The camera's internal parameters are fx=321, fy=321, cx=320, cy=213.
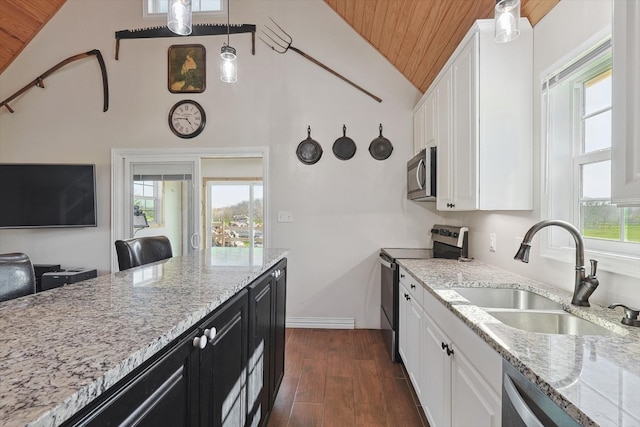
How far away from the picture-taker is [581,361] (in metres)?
0.80

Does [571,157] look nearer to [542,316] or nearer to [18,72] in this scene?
[542,316]

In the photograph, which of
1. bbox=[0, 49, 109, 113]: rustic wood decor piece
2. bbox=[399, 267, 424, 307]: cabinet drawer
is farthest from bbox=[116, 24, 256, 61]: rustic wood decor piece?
bbox=[399, 267, 424, 307]: cabinet drawer

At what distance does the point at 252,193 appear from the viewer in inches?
250

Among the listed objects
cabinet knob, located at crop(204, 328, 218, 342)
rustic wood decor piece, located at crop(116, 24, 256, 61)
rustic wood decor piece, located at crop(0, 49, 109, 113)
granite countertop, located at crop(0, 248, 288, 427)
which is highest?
rustic wood decor piece, located at crop(116, 24, 256, 61)

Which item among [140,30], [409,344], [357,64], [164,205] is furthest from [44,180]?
[409,344]

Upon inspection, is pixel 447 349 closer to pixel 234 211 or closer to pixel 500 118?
pixel 500 118

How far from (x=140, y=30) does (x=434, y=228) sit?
12.7 ft

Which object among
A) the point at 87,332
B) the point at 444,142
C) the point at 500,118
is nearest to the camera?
the point at 87,332

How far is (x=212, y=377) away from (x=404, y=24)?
9.91ft

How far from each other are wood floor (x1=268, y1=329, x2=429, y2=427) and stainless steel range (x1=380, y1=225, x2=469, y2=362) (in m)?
0.20

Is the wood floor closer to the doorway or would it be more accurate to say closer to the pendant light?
the doorway

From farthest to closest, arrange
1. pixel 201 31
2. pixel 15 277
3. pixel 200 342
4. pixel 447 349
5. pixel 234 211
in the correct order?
pixel 234 211
pixel 201 31
pixel 447 349
pixel 15 277
pixel 200 342

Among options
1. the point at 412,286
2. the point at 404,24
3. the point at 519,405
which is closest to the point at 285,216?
the point at 412,286

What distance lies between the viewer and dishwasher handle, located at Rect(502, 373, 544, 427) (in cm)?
74
